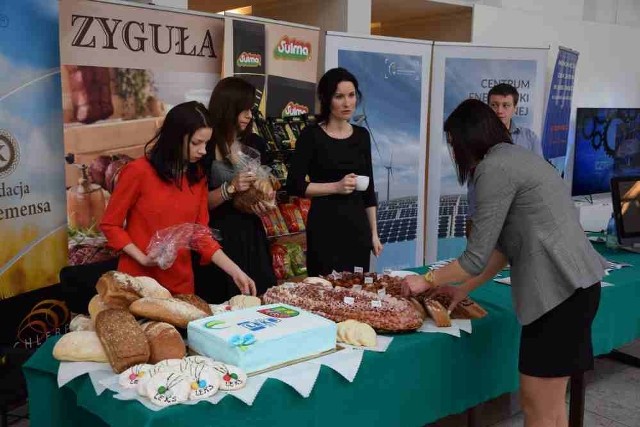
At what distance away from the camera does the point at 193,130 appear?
2.17 meters

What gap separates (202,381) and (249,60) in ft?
8.04

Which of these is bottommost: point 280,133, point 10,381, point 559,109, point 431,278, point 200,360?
point 10,381

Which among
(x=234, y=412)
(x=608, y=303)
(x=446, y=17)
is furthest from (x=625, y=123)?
(x=234, y=412)

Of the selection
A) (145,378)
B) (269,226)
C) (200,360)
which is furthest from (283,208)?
(145,378)

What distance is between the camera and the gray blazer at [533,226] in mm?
1848

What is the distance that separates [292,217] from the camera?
3812mm

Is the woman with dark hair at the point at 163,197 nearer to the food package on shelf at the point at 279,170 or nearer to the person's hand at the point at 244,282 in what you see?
the person's hand at the point at 244,282

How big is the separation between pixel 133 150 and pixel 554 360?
2219mm

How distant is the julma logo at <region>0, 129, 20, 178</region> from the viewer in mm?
2816

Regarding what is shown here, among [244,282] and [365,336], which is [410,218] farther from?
[365,336]

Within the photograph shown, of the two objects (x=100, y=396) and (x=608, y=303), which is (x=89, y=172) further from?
(x=608, y=303)

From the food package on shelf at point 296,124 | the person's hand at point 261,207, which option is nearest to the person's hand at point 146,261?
the person's hand at point 261,207

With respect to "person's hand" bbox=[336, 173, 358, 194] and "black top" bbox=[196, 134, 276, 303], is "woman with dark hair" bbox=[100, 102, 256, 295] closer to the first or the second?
"black top" bbox=[196, 134, 276, 303]

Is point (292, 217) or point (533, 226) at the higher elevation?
point (533, 226)
